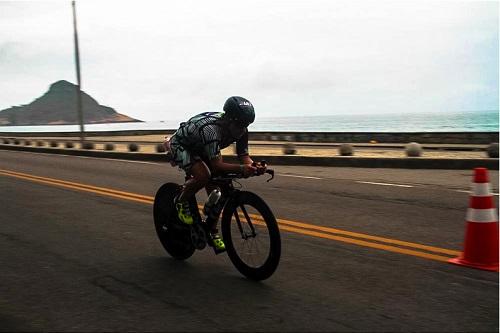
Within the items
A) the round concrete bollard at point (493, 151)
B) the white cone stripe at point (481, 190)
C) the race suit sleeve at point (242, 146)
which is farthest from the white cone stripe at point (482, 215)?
the round concrete bollard at point (493, 151)

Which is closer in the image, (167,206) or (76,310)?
(76,310)

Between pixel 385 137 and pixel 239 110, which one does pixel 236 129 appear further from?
pixel 385 137

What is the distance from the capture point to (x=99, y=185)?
11492 millimetres

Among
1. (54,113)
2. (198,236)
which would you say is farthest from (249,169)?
(54,113)

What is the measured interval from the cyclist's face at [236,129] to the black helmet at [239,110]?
6 cm

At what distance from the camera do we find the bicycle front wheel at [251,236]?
14.1 ft

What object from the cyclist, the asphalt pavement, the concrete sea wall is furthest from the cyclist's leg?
the concrete sea wall

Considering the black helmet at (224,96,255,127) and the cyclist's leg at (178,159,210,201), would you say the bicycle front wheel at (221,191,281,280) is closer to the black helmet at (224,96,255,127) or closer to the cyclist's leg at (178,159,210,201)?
the cyclist's leg at (178,159,210,201)

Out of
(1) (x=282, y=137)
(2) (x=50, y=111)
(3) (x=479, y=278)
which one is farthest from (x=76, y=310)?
(2) (x=50, y=111)

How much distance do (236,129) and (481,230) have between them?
2.56m

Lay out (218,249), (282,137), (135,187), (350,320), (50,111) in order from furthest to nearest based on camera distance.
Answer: (50,111), (282,137), (135,187), (218,249), (350,320)

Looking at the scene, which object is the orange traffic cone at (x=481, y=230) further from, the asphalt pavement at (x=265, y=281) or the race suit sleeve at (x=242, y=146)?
the race suit sleeve at (x=242, y=146)

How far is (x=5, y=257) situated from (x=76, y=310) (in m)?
2.11

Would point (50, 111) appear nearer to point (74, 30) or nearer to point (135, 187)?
point (74, 30)
